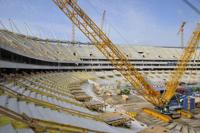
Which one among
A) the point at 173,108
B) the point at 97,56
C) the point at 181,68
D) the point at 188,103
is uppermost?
the point at 97,56

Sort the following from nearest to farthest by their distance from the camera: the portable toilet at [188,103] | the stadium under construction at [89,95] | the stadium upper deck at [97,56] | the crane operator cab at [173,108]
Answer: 1. the stadium under construction at [89,95]
2. the crane operator cab at [173,108]
3. the portable toilet at [188,103]
4. the stadium upper deck at [97,56]

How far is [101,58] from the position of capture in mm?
79625

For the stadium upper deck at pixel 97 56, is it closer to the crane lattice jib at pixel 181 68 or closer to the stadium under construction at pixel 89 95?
the stadium under construction at pixel 89 95

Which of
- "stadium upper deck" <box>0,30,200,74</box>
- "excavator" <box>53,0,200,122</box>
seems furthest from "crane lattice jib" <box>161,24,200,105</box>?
"stadium upper deck" <box>0,30,200,74</box>

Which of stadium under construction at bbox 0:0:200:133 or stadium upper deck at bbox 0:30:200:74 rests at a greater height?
stadium upper deck at bbox 0:30:200:74

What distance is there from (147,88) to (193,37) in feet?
40.3

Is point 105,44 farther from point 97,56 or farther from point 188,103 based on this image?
point 97,56

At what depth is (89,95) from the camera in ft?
104

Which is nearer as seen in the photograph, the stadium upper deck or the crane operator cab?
the crane operator cab

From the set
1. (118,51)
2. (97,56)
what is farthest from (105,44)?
(97,56)

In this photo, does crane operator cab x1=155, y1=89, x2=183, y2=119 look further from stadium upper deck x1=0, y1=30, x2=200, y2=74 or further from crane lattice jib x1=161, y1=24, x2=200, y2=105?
stadium upper deck x1=0, y1=30, x2=200, y2=74

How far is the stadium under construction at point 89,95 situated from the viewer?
9930 millimetres

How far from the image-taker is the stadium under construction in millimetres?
9930

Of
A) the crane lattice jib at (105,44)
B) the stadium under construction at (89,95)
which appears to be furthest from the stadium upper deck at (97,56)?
the crane lattice jib at (105,44)
